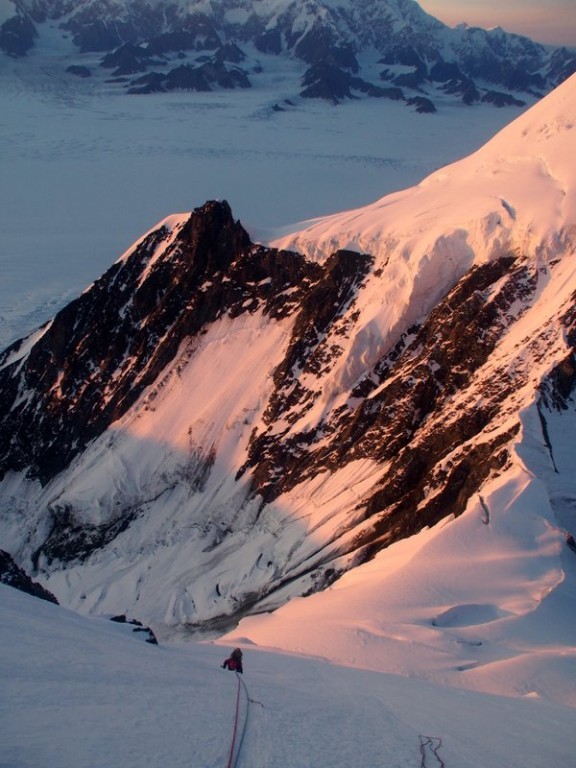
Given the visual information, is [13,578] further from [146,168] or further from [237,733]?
[146,168]

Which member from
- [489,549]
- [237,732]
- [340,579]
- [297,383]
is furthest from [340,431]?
[237,732]

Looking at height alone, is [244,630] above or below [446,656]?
below

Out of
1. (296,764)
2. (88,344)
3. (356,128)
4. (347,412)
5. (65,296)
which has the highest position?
(356,128)

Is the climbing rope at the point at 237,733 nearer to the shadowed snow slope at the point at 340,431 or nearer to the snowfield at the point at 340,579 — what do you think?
the snowfield at the point at 340,579

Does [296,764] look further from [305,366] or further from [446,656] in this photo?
[305,366]

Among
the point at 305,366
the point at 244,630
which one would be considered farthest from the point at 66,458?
the point at 244,630

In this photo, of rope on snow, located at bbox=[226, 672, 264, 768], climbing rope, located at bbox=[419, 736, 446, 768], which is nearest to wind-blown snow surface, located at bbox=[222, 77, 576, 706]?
climbing rope, located at bbox=[419, 736, 446, 768]

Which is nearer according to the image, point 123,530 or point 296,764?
point 296,764
